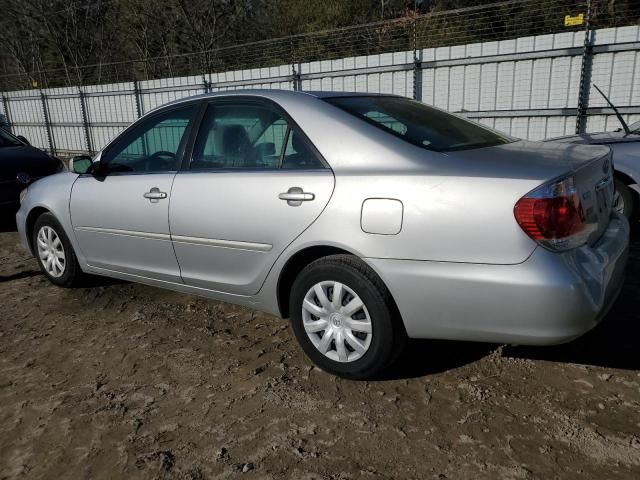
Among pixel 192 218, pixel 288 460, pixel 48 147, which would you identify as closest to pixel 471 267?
pixel 288 460

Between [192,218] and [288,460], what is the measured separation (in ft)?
5.23

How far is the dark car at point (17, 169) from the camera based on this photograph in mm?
6695

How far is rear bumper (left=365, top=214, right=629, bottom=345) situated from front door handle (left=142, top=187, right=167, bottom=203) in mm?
1557

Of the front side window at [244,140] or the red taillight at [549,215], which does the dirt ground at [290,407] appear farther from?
the front side window at [244,140]

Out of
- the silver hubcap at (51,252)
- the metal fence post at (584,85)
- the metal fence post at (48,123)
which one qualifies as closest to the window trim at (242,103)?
the silver hubcap at (51,252)

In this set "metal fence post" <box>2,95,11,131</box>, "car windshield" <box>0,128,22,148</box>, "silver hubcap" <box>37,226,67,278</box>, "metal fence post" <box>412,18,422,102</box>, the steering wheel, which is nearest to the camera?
the steering wheel

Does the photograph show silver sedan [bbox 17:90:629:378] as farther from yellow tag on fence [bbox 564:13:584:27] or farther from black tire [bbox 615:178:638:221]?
yellow tag on fence [bbox 564:13:584:27]

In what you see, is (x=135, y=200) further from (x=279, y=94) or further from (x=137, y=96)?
(x=137, y=96)

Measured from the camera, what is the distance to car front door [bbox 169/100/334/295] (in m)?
2.87

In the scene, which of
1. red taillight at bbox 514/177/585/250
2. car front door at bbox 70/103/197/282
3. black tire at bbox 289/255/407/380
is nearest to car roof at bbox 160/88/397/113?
car front door at bbox 70/103/197/282

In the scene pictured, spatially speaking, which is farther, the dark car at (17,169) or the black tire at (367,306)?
the dark car at (17,169)

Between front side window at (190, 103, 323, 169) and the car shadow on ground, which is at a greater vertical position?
front side window at (190, 103, 323, 169)

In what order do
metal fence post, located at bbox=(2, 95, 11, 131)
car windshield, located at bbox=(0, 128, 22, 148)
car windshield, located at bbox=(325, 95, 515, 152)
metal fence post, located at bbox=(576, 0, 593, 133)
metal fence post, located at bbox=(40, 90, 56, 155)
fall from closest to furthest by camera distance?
car windshield, located at bbox=(325, 95, 515, 152) < car windshield, located at bbox=(0, 128, 22, 148) < metal fence post, located at bbox=(576, 0, 593, 133) < metal fence post, located at bbox=(40, 90, 56, 155) < metal fence post, located at bbox=(2, 95, 11, 131)

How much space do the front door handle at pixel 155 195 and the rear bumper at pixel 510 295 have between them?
156 centimetres
